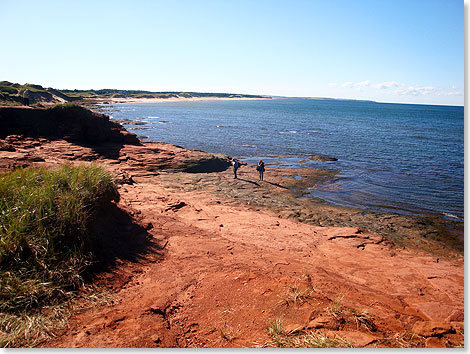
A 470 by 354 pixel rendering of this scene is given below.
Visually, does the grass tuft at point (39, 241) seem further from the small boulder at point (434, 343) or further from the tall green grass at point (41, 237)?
the small boulder at point (434, 343)

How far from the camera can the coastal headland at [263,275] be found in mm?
4398

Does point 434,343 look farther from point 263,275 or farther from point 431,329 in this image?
point 263,275

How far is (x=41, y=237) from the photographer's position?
5.49 meters

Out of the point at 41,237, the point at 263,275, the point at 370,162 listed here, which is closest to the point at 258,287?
the point at 263,275

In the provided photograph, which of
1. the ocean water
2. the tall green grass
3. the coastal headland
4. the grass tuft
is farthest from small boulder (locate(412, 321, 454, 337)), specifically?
the ocean water

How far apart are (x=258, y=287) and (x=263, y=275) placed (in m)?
0.73

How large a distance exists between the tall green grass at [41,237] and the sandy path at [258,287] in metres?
0.88

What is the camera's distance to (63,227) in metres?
5.96

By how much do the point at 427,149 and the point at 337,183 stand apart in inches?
893

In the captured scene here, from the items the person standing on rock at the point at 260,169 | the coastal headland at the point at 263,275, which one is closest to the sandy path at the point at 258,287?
the coastal headland at the point at 263,275

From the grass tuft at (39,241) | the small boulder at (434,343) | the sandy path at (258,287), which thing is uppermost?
the grass tuft at (39,241)

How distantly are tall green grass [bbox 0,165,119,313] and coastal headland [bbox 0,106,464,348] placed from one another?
25.1 inches

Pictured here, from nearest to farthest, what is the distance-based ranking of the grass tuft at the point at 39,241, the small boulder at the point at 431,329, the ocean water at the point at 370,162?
the small boulder at the point at 431,329
the grass tuft at the point at 39,241
the ocean water at the point at 370,162

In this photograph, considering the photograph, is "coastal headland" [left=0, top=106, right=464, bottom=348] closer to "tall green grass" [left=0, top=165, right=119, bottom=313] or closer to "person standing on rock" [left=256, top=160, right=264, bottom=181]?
"tall green grass" [left=0, top=165, right=119, bottom=313]
